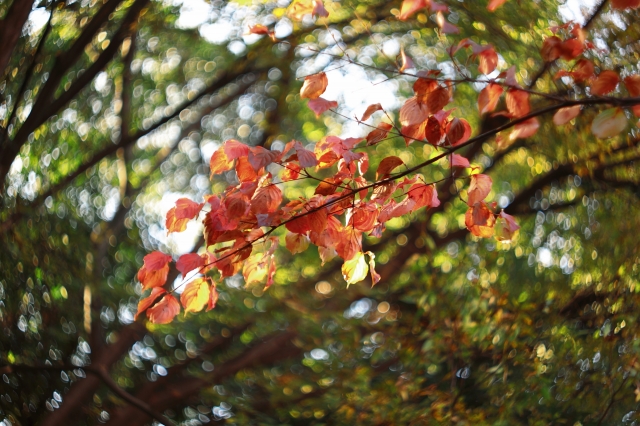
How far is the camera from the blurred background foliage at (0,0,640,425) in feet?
6.60

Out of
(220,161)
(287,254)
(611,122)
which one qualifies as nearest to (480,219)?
(611,122)

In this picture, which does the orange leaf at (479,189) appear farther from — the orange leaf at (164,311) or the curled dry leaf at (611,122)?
the orange leaf at (164,311)

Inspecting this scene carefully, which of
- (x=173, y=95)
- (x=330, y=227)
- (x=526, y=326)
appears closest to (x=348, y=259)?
(x=330, y=227)

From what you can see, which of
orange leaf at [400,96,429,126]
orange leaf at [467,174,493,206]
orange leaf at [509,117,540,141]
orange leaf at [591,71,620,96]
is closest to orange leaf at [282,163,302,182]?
orange leaf at [400,96,429,126]

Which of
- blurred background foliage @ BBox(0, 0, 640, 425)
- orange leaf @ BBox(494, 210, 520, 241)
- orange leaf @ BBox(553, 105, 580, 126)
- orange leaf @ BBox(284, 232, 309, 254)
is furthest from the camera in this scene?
blurred background foliage @ BBox(0, 0, 640, 425)

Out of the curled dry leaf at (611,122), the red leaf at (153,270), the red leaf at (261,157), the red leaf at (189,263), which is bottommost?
the red leaf at (153,270)

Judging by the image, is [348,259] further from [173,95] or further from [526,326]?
[173,95]

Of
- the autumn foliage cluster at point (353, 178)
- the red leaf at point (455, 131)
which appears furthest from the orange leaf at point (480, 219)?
the red leaf at point (455, 131)

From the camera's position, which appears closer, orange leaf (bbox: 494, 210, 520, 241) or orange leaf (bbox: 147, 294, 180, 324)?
orange leaf (bbox: 494, 210, 520, 241)

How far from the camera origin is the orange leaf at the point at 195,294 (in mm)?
1211

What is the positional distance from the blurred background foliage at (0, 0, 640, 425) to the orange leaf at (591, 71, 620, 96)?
15.8 inches

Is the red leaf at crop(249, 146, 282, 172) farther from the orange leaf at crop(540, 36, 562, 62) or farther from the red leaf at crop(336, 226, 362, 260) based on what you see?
the orange leaf at crop(540, 36, 562, 62)

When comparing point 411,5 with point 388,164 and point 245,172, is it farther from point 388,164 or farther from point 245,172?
point 245,172

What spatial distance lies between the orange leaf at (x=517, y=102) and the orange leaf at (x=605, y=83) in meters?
0.12
